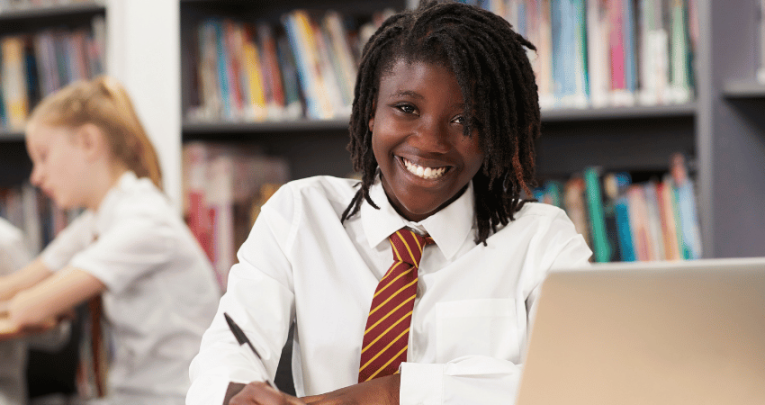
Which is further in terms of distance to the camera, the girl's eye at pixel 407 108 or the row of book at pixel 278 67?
the row of book at pixel 278 67

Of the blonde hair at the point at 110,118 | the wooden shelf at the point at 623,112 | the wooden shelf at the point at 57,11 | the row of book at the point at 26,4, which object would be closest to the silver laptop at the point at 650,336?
the wooden shelf at the point at 623,112

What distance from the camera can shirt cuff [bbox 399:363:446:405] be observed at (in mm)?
854

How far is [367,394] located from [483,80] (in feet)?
1.46

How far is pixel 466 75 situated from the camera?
35.5 inches

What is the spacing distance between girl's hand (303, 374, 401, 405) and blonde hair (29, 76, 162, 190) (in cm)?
122

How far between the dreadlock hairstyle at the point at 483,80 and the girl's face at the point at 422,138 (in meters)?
0.02

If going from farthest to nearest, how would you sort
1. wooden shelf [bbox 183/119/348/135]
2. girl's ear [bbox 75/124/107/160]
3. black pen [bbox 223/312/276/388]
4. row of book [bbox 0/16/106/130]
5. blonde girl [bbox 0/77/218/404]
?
row of book [bbox 0/16/106/130] → wooden shelf [bbox 183/119/348/135] → girl's ear [bbox 75/124/107/160] → blonde girl [bbox 0/77/218/404] → black pen [bbox 223/312/276/388]

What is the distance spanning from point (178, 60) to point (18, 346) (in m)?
0.96

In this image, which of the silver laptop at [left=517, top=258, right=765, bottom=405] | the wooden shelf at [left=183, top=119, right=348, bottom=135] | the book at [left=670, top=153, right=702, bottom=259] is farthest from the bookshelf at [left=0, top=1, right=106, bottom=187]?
the silver laptop at [left=517, top=258, right=765, bottom=405]

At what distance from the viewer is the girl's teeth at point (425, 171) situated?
96 cm

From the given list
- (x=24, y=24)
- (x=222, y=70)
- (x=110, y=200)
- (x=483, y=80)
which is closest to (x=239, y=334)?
(x=483, y=80)

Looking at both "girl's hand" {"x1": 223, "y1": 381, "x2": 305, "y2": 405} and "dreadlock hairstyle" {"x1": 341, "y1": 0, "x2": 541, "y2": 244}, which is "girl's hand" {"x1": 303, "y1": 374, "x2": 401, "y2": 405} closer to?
"girl's hand" {"x1": 223, "y1": 381, "x2": 305, "y2": 405}

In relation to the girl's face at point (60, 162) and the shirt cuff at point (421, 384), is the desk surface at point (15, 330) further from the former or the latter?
the shirt cuff at point (421, 384)

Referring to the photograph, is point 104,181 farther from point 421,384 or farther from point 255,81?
point 421,384
